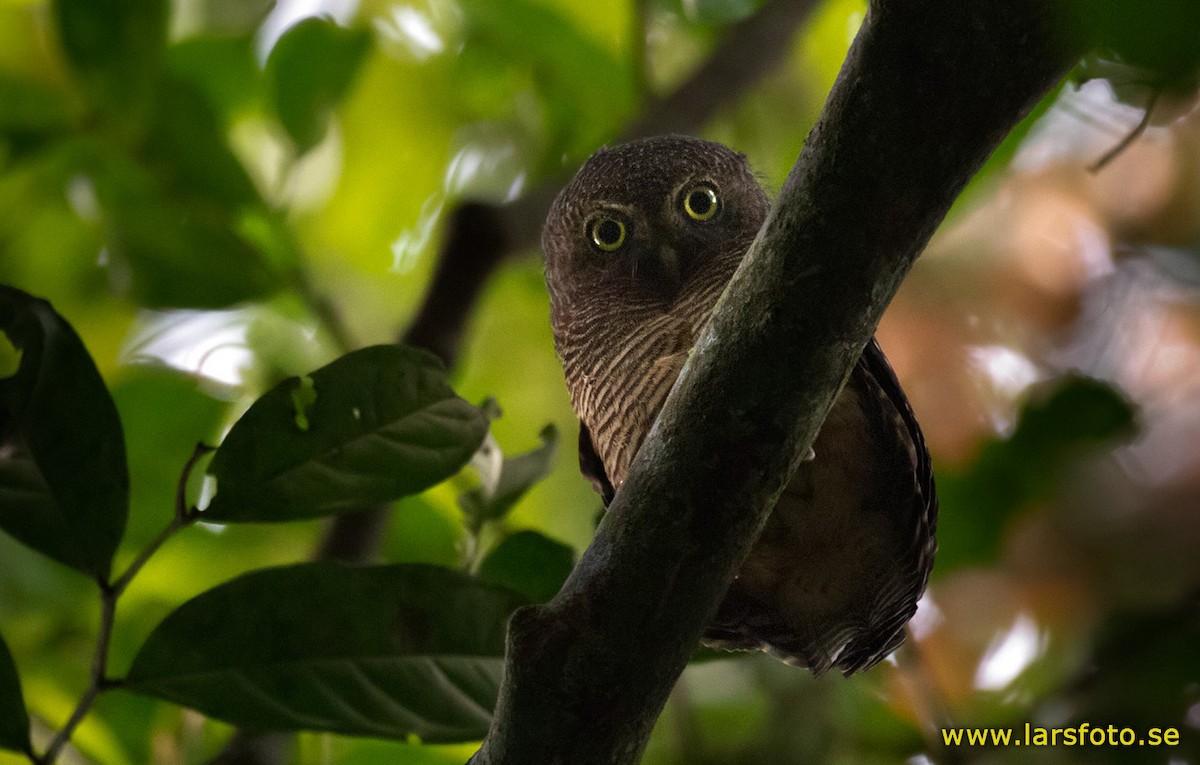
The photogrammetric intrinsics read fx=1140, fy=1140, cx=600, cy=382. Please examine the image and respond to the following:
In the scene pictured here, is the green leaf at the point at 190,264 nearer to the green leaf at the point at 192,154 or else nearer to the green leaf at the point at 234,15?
the green leaf at the point at 192,154

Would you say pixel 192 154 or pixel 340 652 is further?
pixel 192 154

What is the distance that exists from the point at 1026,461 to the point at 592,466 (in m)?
0.93

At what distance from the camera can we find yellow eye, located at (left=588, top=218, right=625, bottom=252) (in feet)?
7.97

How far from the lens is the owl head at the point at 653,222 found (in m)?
2.30

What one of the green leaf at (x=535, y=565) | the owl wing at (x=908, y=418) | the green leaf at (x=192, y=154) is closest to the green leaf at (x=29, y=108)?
the green leaf at (x=192, y=154)

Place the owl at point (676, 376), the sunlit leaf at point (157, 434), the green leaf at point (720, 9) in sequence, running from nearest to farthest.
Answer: the owl at point (676, 376) < the sunlit leaf at point (157, 434) < the green leaf at point (720, 9)

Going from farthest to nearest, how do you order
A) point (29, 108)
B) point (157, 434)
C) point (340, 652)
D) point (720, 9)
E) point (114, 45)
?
point (720, 9) → point (29, 108) → point (114, 45) → point (157, 434) → point (340, 652)

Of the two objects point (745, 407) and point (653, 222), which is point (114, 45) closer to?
point (653, 222)

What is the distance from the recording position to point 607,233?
8.07 feet

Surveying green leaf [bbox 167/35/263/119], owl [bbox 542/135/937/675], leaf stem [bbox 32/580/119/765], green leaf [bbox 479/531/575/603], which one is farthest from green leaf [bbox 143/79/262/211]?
leaf stem [bbox 32/580/119/765]

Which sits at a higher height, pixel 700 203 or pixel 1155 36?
pixel 1155 36

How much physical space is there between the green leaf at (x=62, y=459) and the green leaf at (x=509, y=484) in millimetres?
665

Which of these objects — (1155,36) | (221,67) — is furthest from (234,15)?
(1155,36)

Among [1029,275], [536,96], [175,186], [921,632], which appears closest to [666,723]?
[921,632]
